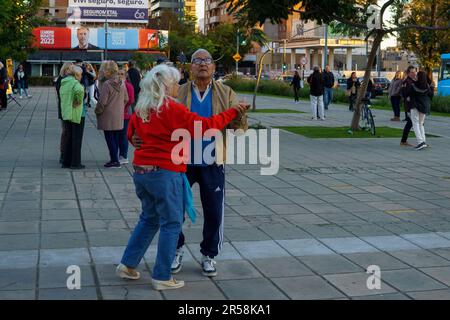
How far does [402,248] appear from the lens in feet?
22.2

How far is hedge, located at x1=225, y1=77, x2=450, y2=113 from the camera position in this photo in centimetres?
3125

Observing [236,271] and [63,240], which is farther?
[63,240]

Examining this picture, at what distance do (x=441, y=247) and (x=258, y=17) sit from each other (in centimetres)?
1040

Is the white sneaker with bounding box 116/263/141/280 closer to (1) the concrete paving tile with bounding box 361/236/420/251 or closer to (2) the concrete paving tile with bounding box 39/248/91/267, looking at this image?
(2) the concrete paving tile with bounding box 39/248/91/267

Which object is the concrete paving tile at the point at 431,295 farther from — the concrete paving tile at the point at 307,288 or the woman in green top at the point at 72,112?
the woman in green top at the point at 72,112

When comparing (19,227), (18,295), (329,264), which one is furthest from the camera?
(19,227)

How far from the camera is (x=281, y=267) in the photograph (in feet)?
19.8

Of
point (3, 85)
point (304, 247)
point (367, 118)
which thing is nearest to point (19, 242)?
point (304, 247)

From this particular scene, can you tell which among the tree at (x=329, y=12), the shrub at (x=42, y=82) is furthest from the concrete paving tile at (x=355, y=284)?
the shrub at (x=42, y=82)

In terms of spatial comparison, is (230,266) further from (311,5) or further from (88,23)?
(88,23)

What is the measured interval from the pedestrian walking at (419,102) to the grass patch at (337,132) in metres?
2.58

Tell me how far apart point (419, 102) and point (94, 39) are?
64814 mm

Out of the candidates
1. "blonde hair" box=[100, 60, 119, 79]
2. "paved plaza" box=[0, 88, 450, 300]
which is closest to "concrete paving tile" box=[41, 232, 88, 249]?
"paved plaza" box=[0, 88, 450, 300]

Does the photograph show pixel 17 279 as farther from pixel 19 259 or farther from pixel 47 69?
pixel 47 69
